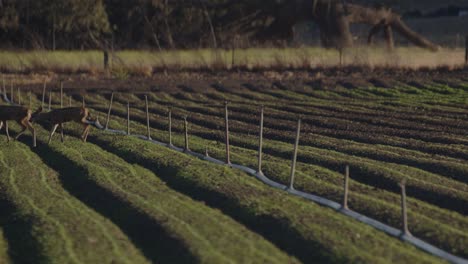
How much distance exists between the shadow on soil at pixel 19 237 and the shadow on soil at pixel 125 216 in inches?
38.3

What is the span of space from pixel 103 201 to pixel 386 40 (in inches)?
1217

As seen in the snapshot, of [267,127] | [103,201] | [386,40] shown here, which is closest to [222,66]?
[386,40]

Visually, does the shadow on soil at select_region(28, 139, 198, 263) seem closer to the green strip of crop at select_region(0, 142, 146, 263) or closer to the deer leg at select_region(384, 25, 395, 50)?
the green strip of crop at select_region(0, 142, 146, 263)

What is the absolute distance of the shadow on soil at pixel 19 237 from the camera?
1009 cm

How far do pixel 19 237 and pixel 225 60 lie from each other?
82.8 ft

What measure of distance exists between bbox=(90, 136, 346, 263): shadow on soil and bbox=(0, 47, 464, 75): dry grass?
1940 cm

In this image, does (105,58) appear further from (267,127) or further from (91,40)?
(267,127)

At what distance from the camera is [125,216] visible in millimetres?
11617

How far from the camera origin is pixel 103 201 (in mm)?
12523

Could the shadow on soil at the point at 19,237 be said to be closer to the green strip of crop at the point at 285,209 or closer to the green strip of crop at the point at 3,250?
the green strip of crop at the point at 3,250

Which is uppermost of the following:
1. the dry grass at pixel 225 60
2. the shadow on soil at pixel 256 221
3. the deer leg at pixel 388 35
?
the deer leg at pixel 388 35

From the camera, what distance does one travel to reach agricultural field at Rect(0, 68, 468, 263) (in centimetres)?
1007

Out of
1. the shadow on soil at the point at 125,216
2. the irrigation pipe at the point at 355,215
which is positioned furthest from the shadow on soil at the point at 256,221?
the shadow on soil at the point at 125,216

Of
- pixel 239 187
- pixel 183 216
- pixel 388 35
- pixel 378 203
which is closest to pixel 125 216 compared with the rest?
pixel 183 216
